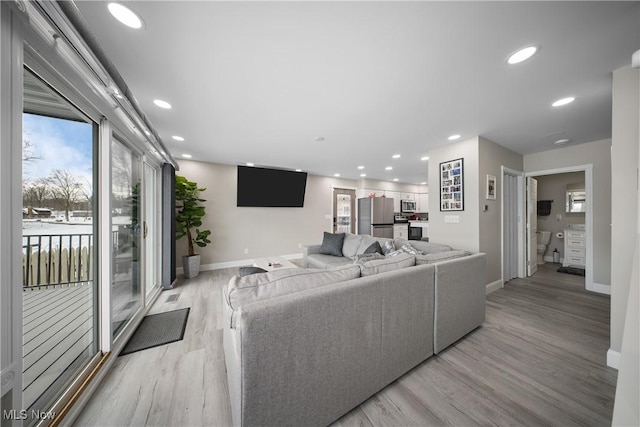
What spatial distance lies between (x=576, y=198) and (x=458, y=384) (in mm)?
6278

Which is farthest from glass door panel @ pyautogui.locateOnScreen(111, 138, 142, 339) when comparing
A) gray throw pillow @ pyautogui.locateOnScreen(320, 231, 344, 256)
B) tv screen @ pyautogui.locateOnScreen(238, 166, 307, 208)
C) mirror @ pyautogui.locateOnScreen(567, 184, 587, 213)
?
mirror @ pyautogui.locateOnScreen(567, 184, 587, 213)

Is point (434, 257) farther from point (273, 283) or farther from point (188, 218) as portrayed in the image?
point (188, 218)

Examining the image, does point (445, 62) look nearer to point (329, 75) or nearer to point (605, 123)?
point (329, 75)

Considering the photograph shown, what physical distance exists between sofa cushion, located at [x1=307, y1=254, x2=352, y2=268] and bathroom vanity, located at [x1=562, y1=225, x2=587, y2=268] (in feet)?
17.1

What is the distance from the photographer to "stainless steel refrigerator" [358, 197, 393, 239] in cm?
619

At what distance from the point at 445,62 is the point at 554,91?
1335 millimetres

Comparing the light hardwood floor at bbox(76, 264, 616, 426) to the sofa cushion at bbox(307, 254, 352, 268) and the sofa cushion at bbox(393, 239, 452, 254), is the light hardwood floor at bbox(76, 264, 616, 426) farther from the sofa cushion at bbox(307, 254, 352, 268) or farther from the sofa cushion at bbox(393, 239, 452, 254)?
the sofa cushion at bbox(307, 254, 352, 268)

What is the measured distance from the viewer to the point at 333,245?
3.86 metres

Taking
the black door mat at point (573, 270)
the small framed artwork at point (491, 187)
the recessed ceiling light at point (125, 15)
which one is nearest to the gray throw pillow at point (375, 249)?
the small framed artwork at point (491, 187)

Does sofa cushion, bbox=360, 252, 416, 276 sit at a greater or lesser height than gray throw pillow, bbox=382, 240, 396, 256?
greater

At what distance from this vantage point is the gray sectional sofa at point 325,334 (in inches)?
37.3

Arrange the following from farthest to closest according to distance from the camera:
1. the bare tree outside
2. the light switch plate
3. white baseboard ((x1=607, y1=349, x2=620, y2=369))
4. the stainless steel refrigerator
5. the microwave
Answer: the microwave < the stainless steel refrigerator < the light switch plate < white baseboard ((x1=607, y1=349, x2=620, y2=369)) < the bare tree outside

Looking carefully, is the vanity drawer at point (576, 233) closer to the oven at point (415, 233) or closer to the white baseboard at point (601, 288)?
the white baseboard at point (601, 288)

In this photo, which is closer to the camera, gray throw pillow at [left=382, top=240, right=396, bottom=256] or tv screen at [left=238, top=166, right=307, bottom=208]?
gray throw pillow at [left=382, top=240, right=396, bottom=256]
